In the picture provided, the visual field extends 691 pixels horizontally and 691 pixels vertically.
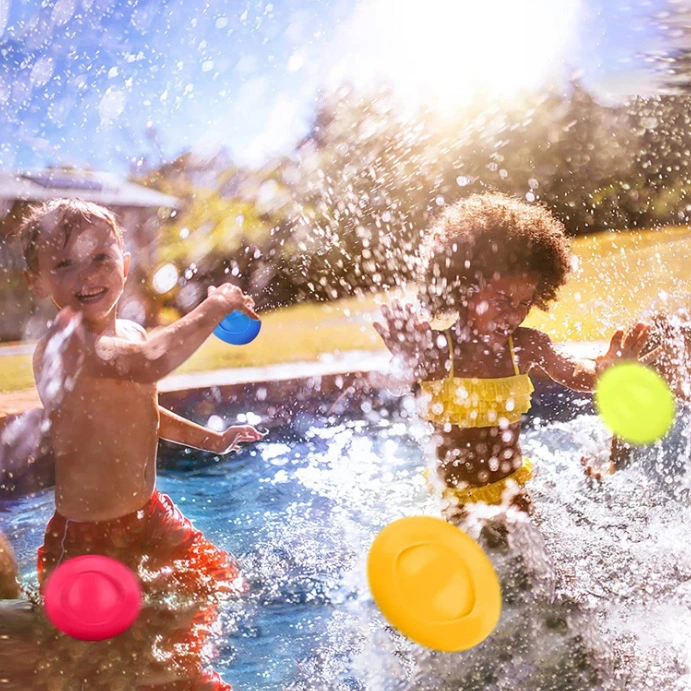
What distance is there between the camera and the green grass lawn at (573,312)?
229cm

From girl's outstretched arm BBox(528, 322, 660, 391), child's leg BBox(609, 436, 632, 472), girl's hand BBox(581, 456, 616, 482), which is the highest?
girl's outstretched arm BBox(528, 322, 660, 391)

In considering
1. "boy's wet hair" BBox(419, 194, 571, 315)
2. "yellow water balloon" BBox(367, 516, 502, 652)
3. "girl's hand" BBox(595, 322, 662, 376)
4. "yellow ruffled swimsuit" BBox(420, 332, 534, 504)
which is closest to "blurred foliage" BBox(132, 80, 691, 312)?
"boy's wet hair" BBox(419, 194, 571, 315)

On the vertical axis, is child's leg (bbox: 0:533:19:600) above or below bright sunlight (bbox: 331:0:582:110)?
below

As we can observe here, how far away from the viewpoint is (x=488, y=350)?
1.44m

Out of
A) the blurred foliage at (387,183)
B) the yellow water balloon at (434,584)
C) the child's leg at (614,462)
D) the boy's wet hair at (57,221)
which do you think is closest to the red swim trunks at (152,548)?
the yellow water balloon at (434,584)

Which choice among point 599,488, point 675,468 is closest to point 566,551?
point 599,488

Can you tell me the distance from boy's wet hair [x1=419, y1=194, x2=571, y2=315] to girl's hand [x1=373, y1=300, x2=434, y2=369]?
0.18m

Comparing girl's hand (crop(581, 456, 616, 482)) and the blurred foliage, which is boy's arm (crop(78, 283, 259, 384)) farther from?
girl's hand (crop(581, 456, 616, 482))

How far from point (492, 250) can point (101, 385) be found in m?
0.79

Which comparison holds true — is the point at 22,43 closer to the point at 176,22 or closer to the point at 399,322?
the point at 176,22

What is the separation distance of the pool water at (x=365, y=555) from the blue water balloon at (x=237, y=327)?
50 cm

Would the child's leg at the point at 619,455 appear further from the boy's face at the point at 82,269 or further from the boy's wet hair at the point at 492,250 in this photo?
the boy's face at the point at 82,269

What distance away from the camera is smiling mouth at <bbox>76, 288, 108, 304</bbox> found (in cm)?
117

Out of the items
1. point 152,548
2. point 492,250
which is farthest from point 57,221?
point 492,250
